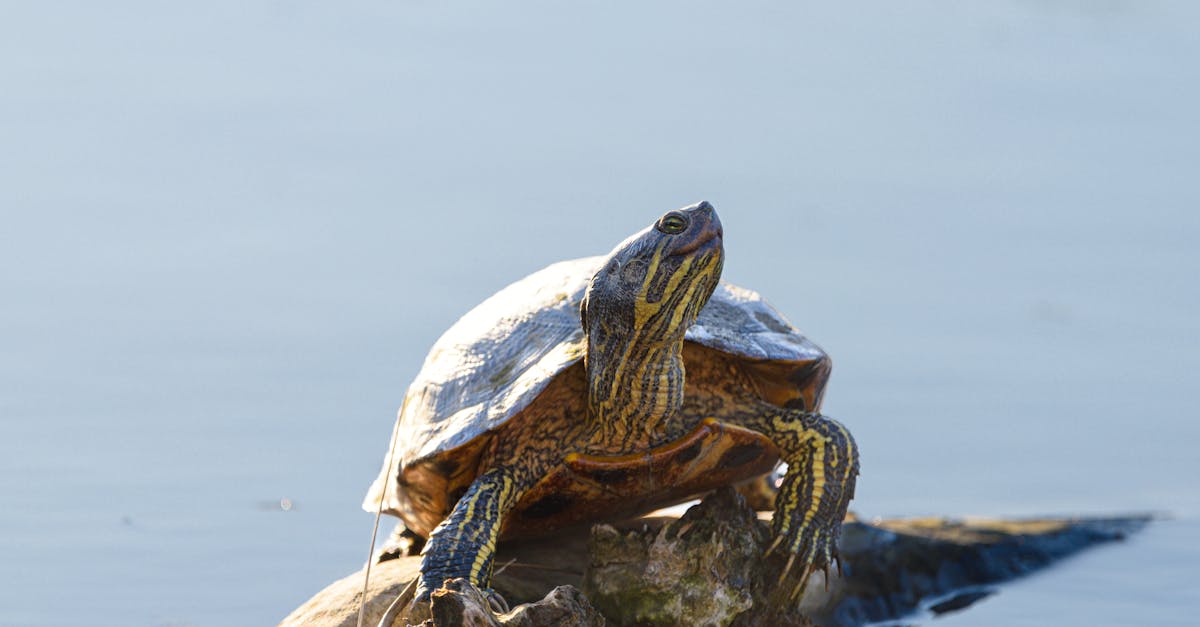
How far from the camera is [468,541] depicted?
15.4 feet

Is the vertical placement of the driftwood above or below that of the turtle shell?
below

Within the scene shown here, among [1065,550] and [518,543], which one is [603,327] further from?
[1065,550]

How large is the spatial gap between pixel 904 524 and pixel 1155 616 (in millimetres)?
1247

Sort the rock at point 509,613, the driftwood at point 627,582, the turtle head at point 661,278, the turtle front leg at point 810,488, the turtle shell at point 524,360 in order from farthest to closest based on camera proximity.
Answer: the turtle shell at point 524,360 → the turtle front leg at point 810,488 → the turtle head at point 661,278 → the driftwood at point 627,582 → the rock at point 509,613

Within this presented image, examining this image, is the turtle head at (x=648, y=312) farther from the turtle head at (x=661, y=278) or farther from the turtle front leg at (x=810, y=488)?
the turtle front leg at (x=810, y=488)

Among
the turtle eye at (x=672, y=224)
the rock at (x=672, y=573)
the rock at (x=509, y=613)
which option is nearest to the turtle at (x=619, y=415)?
the turtle eye at (x=672, y=224)

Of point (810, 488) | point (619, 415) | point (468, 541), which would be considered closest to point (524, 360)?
point (619, 415)

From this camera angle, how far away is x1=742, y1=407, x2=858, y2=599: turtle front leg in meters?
4.94

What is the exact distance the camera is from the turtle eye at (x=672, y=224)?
4.77 meters

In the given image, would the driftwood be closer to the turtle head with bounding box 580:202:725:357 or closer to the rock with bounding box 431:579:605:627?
the rock with bounding box 431:579:605:627

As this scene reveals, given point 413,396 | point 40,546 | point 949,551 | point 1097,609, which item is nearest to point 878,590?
point 949,551

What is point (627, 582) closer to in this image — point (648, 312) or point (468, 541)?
point (468, 541)

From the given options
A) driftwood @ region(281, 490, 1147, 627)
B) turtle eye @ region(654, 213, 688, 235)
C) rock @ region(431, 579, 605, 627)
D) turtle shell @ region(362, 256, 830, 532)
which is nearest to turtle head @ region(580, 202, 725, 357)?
turtle eye @ region(654, 213, 688, 235)

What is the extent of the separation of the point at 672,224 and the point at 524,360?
0.92 meters
